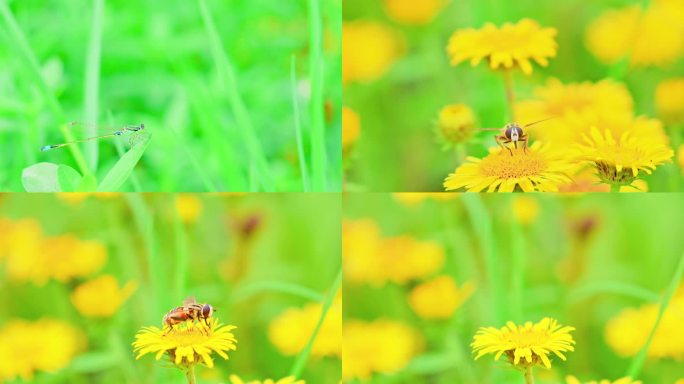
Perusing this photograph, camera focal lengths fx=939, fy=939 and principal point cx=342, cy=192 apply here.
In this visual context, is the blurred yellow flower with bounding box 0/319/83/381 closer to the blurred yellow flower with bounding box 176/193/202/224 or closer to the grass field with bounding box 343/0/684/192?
the blurred yellow flower with bounding box 176/193/202/224

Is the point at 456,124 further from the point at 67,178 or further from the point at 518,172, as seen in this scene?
the point at 67,178

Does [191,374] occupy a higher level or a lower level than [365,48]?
lower

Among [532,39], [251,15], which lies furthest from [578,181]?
[251,15]

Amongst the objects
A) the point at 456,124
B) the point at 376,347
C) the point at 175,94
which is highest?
the point at 175,94

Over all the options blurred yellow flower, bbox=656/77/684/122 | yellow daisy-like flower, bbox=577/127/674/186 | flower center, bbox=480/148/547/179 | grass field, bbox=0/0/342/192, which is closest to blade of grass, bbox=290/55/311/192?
grass field, bbox=0/0/342/192

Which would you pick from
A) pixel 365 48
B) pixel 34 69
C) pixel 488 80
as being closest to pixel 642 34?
pixel 488 80

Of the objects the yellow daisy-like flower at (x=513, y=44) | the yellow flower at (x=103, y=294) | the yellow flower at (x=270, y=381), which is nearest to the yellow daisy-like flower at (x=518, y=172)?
the yellow daisy-like flower at (x=513, y=44)
